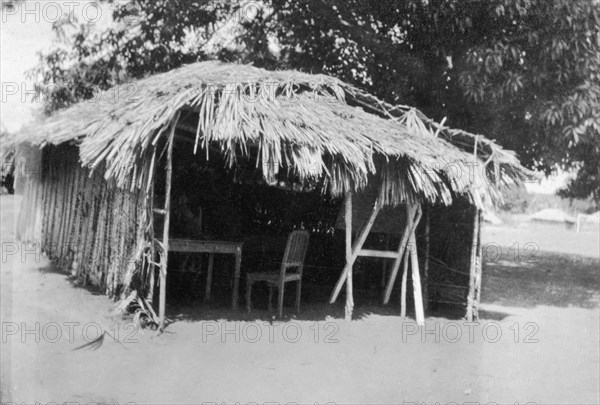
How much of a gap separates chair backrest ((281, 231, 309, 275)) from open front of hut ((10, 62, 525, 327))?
0.55m

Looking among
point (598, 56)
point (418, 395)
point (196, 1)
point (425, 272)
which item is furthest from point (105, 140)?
point (598, 56)

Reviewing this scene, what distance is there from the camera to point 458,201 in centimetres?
827

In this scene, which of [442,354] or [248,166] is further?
[248,166]

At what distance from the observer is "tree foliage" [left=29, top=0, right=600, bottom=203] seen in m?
9.12

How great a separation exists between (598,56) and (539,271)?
320 inches

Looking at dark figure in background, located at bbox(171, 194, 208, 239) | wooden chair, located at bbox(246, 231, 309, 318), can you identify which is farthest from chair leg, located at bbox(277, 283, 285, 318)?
dark figure in background, located at bbox(171, 194, 208, 239)

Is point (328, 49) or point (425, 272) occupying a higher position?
point (328, 49)

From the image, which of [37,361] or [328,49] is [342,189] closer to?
[37,361]

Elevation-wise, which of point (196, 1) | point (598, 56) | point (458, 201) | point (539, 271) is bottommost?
point (539, 271)

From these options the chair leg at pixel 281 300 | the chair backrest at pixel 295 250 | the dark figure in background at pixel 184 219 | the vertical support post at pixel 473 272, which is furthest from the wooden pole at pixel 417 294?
the dark figure in background at pixel 184 219

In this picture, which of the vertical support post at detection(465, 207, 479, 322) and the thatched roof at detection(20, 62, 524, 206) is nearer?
the thatched roof at detection(20, 62, 524, 206)

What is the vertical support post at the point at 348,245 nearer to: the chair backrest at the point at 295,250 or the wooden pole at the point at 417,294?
the chair backrest at the point at 295,250

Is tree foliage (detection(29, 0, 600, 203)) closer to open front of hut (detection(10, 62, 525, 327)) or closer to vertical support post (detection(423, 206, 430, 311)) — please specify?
open front of hut (detection(10, 62, 525, 327))

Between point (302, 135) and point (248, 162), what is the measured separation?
4.18 meters
